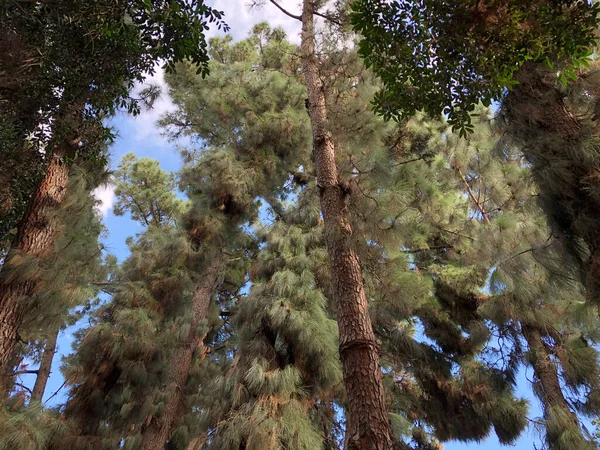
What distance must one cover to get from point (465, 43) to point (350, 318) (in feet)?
6.87

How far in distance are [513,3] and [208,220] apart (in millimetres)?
4552

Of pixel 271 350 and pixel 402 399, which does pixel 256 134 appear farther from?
pixel 402 399

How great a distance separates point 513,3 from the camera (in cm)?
268

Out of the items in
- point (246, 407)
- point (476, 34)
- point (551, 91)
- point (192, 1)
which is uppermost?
point (192, 1)

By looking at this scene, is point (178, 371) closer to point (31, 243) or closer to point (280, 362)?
point (280, 362)

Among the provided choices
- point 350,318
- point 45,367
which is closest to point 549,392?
point 350,318

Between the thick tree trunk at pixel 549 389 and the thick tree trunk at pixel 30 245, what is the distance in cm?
546

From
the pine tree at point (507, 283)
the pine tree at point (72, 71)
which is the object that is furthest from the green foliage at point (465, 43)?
the pine tree at point (72, 71)

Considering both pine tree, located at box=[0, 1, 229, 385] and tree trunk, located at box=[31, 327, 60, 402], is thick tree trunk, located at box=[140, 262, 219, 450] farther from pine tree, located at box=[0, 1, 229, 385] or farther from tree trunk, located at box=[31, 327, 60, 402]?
tree trunk, located at box=[31, 327, 60, 402]

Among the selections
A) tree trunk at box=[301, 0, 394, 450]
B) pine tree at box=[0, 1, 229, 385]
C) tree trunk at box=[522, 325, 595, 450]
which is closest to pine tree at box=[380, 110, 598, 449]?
tree trunk at box=[522, 325, 595, 450]

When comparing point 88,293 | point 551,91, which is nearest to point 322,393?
point 88,293

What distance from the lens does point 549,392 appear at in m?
5.29

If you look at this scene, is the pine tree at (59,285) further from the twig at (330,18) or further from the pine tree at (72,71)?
the twig at (330,18)

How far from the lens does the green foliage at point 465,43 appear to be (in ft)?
8.68
